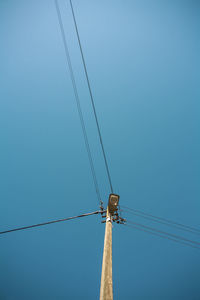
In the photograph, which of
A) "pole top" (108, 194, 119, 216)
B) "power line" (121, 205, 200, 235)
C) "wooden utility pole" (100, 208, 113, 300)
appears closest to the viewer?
"wooden utility pole" (100, 208, 113, 300)

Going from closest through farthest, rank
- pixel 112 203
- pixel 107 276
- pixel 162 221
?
1. pixel 107 276
2. pixel 112 203
3. pixel 162 221

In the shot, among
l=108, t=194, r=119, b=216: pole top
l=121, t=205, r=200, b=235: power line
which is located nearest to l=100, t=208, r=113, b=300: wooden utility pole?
l=108, t=194, r=119, b=216: pole top

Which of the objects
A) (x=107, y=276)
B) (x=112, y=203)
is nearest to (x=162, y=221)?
(x=112, y=203)

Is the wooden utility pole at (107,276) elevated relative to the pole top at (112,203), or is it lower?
lower

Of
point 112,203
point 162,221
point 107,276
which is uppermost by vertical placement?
point 162,221

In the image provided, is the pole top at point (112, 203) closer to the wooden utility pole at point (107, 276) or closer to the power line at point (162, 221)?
the wooden utility pole at point (107, 276)

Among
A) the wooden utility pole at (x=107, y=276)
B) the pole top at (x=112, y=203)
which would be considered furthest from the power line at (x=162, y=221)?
the wooden utility pole at (x=107, y=276)

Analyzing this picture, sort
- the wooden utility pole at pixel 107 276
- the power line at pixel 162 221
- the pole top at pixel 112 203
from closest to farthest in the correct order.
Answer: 1. the wooden utility pole at pixel 107 276
2. the pole top at pixel 112 203
3. the power line at pixel 162 221

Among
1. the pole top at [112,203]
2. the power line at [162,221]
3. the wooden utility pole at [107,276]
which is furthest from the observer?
the power line at [162,221]

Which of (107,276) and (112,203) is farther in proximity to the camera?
(112,203)

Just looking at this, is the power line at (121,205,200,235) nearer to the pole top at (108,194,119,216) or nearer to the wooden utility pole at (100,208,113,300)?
the pole top at (108,194,119,216)

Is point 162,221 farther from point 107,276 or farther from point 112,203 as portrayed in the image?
point 107,276

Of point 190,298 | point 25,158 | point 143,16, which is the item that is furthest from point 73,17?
point 190,298

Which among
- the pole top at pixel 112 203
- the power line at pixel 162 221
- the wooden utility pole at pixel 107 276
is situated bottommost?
the wooden utility pole at pixel 107 276
